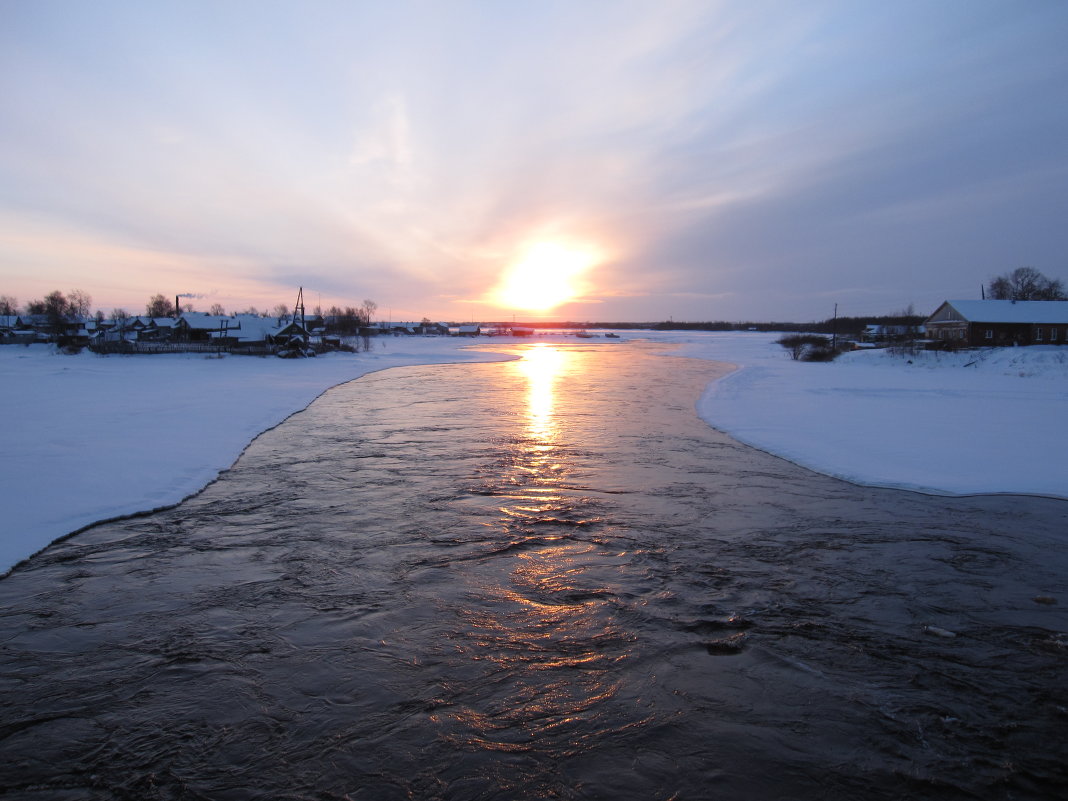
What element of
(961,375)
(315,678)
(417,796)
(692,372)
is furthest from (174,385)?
(961,375)

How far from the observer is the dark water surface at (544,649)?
3639mm

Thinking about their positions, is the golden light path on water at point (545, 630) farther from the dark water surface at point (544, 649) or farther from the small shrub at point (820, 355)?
the small shrub at point (820, 355)

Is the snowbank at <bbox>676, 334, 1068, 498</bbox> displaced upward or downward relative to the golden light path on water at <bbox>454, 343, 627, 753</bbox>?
upward

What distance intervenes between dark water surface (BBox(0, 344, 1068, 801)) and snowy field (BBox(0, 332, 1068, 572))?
1.25 meters

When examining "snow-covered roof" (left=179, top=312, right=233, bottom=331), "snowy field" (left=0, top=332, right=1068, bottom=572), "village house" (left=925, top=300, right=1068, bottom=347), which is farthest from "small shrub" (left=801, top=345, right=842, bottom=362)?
"snow-covered roof" (left=179, top=312, right=233, bottom=331)

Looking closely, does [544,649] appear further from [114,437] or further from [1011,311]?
[1011,311]

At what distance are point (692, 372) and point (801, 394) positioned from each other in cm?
1459

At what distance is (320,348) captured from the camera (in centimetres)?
5359

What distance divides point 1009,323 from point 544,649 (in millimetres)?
62506

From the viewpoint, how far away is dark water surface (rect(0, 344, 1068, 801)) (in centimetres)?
364

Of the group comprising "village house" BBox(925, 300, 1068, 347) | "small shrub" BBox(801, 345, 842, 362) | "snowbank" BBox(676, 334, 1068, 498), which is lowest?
"snowbank" BBox(676, 334, 1068, 498)

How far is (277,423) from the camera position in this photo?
16.8 m

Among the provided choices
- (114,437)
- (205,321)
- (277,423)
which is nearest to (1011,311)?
(277,423)

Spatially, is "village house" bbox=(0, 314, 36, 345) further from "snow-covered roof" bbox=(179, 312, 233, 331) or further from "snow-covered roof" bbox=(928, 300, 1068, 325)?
"snow-covered roof" bbox=(928, 300, 1068, 325)
